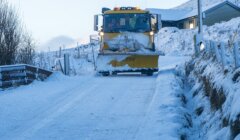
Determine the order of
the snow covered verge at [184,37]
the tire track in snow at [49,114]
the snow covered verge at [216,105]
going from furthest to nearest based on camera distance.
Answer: the snow covered verge at [184,37], the tire track in snow at [49,114], the snow covered verge at [216,105]

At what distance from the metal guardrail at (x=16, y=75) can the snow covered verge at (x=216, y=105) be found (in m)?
7.33

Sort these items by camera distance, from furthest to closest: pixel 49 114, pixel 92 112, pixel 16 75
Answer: pixel 16 75 → pixel 92 112 → pixel 49 114

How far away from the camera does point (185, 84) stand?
58.0ft

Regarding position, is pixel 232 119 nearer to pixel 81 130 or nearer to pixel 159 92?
pixel 81 130

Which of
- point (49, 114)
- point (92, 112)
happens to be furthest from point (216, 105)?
point (49, 114)

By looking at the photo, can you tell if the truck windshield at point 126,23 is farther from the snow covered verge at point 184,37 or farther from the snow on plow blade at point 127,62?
the snow covered verge at point 184,37

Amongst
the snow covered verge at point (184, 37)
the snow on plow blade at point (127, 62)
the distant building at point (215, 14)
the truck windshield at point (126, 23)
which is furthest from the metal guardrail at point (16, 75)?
the distant building at point (215, 14)

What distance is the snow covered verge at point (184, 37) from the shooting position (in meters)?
41.1

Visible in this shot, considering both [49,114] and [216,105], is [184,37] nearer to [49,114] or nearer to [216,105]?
[49,114]

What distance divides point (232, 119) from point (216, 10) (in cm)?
5939

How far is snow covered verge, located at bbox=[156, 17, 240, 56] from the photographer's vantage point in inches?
1620

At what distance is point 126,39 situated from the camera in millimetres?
23250

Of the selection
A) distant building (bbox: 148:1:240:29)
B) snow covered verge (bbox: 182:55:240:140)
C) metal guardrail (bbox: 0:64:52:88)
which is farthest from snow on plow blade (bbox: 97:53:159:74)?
distant building (bbox: 148:1:240:29)

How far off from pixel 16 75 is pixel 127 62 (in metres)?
5.39
